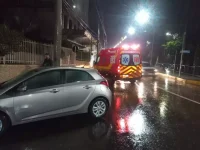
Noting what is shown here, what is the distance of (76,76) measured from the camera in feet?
24.8

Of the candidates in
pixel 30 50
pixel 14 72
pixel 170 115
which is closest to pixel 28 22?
pixel 30 50

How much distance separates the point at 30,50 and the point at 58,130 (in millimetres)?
11799

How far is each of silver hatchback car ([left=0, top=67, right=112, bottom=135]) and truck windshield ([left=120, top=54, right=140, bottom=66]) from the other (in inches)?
339

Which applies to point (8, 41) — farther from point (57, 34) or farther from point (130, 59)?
point (130, 59)

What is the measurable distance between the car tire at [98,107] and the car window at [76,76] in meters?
0.70

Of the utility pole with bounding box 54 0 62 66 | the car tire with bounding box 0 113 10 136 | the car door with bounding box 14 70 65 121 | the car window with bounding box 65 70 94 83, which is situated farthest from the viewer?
the utility pole with bounding box 54 0 62 66

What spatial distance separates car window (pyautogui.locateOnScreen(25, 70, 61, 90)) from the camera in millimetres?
6722

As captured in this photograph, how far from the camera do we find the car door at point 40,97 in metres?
6.38

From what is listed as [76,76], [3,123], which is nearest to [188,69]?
[76,76]

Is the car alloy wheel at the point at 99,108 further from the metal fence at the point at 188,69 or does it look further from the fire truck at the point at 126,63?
the metal fence at the point at 188,69

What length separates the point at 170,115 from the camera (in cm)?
864

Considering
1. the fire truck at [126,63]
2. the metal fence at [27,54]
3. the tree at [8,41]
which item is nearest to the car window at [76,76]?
the tree at [8,41]

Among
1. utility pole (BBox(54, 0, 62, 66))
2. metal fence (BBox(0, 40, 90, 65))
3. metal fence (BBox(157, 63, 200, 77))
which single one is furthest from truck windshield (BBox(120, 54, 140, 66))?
metal fence (BBox(157, 63, 200, 77))

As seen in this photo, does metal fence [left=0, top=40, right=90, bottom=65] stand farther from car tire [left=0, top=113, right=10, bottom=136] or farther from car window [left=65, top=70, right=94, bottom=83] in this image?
car tire [left=0, top=113, right=10, bottom=136]
